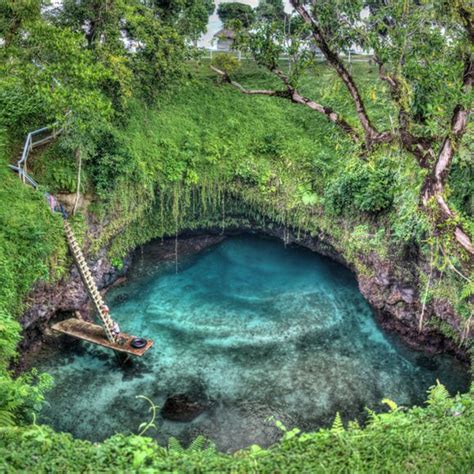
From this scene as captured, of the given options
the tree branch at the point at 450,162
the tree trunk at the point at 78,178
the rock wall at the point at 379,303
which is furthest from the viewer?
the tree trunk at the point at 78,178

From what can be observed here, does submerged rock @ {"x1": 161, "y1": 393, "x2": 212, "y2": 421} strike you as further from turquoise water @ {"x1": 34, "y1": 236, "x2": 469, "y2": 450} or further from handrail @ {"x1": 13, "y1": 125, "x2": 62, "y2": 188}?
handrail @ {"x1": 13, "y1": 125, "x2": 62, "y2": 188}

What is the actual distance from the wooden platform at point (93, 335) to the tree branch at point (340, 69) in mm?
8632

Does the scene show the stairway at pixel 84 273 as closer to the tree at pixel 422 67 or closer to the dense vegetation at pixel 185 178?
the dense vegetation at pixel 185 178

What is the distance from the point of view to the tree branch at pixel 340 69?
9.68 meters

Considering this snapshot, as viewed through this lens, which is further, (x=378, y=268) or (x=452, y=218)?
(x=378, y=268)

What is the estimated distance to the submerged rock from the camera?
517 inches

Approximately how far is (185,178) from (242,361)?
803 cm

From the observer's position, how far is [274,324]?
16.8 meters

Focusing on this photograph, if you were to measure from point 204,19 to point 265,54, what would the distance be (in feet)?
42.1

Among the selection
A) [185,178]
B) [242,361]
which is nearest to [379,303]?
[242,361]

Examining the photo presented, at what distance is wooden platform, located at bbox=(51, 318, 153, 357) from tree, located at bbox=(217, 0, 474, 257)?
8490 millimetres

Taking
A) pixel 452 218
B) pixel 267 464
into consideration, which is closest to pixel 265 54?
pixel 452 218

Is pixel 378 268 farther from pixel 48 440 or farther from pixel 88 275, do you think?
pixel 48 440

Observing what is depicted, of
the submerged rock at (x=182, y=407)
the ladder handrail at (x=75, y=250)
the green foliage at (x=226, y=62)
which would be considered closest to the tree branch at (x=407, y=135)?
the submerged rock at (x=182, y=407)
